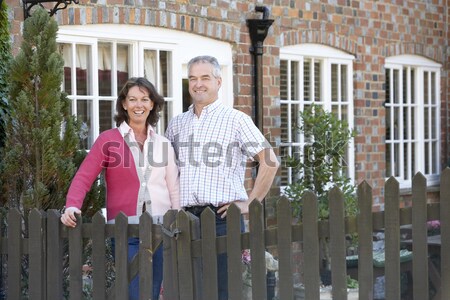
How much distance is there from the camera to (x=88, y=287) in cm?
633

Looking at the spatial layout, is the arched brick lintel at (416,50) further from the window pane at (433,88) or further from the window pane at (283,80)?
the window pane at (283,80)

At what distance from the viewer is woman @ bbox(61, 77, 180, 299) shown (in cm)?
538

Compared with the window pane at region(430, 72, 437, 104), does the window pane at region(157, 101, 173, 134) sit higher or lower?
lower

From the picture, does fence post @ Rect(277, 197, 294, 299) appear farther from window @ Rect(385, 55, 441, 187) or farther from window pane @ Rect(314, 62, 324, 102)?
window @ Rect(385, 55, 441, 187)

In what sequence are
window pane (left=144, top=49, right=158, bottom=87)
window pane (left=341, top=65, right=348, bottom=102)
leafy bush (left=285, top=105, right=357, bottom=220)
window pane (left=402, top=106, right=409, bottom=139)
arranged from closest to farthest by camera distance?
1. window pane (left=144, top=49, right=158, bottom=87)
2. leafy bush (left=285, top=105, right=357, bottom=220)
3. window pane (left=341, top=65, right=348, bottom=102)
4. window pane (left=402, top=106, right=409, bottom=139)

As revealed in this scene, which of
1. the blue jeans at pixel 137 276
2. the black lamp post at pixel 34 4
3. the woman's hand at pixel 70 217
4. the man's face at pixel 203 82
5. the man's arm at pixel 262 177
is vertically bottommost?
the blue jeans at pixel 137 276

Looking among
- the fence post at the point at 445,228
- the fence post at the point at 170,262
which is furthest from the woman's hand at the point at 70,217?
the fence post at the point at 445,228

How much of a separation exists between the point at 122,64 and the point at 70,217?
291 cm

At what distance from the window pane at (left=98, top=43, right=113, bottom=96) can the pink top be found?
7.57 feet

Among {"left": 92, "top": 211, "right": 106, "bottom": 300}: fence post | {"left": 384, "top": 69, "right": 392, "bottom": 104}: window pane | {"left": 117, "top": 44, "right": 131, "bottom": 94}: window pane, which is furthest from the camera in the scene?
{"left": 384, "top": 69, "right": 392, "bottom": 104}: window pane

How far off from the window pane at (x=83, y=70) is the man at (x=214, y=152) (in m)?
2.15

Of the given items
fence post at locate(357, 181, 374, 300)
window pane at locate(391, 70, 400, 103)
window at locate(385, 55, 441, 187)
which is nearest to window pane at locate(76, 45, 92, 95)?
fence post at locate(357, 181, 374, 300)

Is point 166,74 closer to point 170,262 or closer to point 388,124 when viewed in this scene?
point 170,262

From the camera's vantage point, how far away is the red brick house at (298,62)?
7668mm
